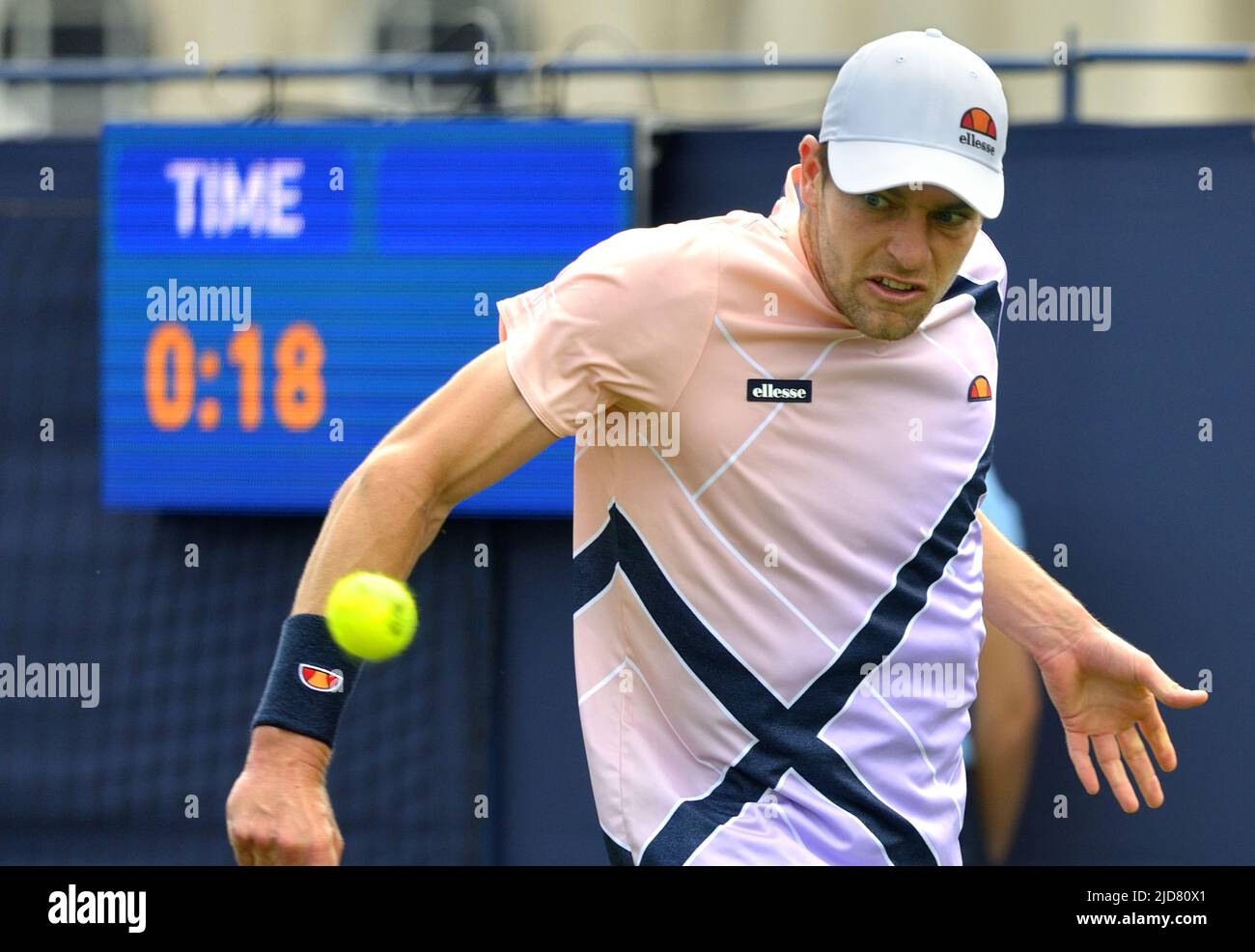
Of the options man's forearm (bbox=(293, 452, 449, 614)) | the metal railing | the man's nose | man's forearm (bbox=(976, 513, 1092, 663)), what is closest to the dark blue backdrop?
the metal railing

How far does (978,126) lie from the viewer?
9.11ft

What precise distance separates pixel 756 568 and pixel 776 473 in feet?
0.47

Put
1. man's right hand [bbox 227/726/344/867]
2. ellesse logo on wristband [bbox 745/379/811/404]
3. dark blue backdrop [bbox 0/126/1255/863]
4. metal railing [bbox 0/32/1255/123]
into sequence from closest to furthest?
man's right hand [bbox 227/726/344/867]
ellesse logo on wristband [bbox 745/379/811/404]
metal railing [bbox 0/32/1255/123]
dark blue backdrop [bbox 0/126/1255/863]

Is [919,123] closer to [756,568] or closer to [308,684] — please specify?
[756,568]

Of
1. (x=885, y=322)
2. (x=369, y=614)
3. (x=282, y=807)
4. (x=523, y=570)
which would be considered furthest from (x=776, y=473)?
(x=523, y=570)

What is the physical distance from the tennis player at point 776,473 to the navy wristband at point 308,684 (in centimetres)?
13

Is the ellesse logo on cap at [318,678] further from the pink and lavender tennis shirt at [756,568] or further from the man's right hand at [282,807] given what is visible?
the pink and lavender tennis shirt at [756,568]

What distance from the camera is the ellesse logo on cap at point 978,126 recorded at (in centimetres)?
275

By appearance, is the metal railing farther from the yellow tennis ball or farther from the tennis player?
the yellow tennis ball

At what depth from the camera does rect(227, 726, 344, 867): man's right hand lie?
244cm

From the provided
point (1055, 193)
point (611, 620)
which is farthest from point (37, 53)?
point (611, 620)

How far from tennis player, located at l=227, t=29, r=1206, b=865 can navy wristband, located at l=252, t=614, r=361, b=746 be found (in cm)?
13

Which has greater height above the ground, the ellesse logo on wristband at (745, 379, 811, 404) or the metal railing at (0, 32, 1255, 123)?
the metal railing at (0, 32, 1255, 123)
